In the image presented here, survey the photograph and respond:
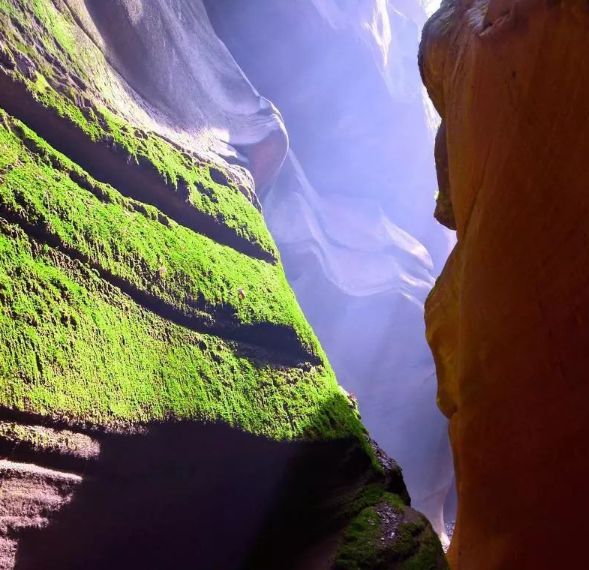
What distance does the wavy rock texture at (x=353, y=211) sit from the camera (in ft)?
71.9

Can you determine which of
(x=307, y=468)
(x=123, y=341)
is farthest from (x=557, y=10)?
(x=307, y=468)

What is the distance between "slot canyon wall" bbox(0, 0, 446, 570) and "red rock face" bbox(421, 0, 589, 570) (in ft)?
3.34

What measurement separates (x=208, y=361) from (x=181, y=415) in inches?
30.2

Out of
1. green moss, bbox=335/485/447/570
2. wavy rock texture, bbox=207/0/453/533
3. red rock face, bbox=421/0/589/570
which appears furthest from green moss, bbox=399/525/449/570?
wavy rock texture, bbox=207/0/453/533

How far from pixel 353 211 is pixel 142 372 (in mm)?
24416

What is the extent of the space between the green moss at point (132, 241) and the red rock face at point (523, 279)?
2488mm

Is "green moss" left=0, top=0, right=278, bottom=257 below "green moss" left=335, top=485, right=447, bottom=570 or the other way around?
the other way around

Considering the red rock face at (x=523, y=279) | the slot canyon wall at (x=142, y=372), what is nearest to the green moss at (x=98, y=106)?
the slot canyon wall at (x=142, y=372)

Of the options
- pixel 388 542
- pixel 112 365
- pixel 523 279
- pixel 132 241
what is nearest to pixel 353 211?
pixel 132 241

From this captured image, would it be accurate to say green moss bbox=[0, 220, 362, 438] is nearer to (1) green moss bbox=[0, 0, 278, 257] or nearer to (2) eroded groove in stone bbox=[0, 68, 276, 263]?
(2) eroded groove in stone bbox=[0, 68, 276, 263]

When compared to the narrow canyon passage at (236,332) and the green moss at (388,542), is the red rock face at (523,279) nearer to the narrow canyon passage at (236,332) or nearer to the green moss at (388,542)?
the narrow canyon passage at (236,332)

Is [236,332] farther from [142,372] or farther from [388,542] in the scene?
[388,542]

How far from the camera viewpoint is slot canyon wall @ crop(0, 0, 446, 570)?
342cm

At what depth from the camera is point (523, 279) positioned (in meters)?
3.53
